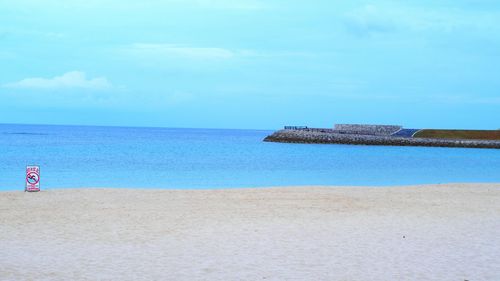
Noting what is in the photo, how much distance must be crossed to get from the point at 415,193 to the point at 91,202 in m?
9.64

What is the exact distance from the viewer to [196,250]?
9.49m

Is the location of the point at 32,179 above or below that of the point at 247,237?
above

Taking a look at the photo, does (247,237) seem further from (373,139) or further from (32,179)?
(373,139)

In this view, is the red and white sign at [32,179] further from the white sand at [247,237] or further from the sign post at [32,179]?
the white sand at [247,237]

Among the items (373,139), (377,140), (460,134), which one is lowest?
(377,140)

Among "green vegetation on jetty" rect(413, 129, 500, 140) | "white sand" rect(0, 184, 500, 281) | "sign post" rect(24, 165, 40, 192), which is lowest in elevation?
"white sand" rect(0, 184, 500, 281)

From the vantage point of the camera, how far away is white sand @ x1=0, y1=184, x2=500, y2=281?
26.6 ft

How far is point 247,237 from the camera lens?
10.7m

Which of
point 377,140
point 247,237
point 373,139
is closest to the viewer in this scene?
point 247,237

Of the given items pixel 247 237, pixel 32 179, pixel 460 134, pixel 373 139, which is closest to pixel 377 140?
pixel 373 139

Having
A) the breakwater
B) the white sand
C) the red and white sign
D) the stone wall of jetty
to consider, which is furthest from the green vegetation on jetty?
the red and white sign

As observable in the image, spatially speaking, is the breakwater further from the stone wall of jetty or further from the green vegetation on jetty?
the green vegetation on jetty

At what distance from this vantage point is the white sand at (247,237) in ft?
26.6

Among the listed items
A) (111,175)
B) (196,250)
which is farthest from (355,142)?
(196,250)
